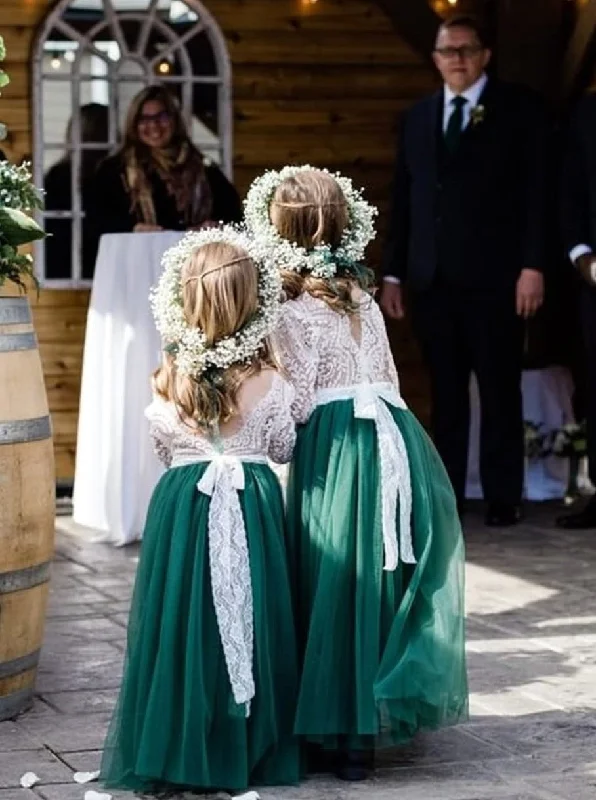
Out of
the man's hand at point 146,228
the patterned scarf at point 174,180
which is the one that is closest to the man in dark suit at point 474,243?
the patterned scarf at point 174,180

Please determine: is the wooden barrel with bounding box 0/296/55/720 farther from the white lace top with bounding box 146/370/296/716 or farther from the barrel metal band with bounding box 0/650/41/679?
the white lace top with bounding box 146/370/296/716

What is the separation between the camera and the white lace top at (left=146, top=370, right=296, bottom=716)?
14.1ft

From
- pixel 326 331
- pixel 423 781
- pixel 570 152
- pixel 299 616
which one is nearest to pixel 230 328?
pixel 326 331

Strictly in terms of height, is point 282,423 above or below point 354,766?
above

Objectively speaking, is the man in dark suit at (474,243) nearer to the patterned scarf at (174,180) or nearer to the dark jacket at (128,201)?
the dark jacket at (128,201)

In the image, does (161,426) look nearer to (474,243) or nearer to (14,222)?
(14,222)

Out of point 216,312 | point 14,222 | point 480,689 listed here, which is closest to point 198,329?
point 216,312

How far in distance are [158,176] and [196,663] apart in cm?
385

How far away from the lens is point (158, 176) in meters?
7.83

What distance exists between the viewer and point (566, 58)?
8.66 m

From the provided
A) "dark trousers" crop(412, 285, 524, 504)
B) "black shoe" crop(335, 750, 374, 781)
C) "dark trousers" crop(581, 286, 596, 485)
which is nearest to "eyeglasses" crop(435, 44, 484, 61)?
"dark trousers" crop(412, 285, 524, 504)

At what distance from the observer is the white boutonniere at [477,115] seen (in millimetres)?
7867

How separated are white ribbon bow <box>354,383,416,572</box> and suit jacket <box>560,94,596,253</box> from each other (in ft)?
11.2

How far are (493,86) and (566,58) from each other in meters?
0.84
